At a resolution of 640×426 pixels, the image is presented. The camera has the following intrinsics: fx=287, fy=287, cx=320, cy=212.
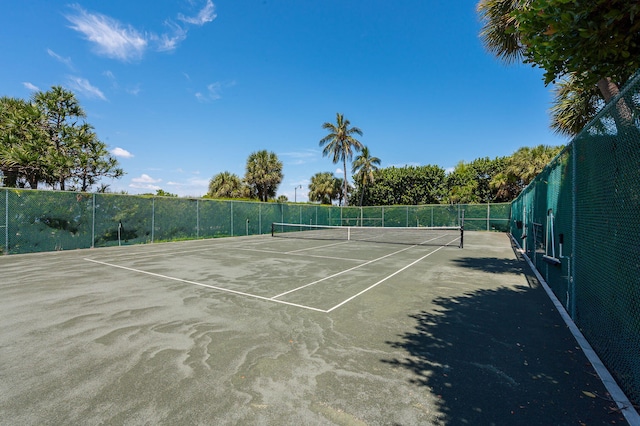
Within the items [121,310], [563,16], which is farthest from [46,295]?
[563,16]

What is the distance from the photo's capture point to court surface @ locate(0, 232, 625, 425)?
2479mm

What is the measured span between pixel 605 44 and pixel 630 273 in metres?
2.49

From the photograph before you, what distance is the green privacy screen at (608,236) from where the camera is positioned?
2.65 m

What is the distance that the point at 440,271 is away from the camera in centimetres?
873

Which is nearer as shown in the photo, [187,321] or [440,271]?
[187,321]

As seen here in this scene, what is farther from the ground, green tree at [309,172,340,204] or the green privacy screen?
green tree at [309,172,340,204]

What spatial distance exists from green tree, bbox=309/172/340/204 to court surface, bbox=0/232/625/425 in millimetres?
40736

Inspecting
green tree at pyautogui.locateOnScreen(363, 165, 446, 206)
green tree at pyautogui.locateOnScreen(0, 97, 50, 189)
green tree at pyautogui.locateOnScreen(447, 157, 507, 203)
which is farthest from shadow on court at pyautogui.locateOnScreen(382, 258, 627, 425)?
green tree at pyautogui.locateOnScreen(363, 165, 446, 206)

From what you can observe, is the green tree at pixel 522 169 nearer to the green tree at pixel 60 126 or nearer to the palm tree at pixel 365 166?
the palm tree at pixel 365 166

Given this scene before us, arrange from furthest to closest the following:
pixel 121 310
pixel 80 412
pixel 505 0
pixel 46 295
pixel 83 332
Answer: pixel 505 0
pixel 46 295
pixel 121 310
pixel 83 332
pixel 80 412

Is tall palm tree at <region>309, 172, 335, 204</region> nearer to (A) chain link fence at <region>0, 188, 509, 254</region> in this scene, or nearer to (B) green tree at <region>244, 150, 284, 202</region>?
(B) green tree at <region>244, 150, 284, 202</region>

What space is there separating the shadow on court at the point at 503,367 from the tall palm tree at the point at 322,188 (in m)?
42.4

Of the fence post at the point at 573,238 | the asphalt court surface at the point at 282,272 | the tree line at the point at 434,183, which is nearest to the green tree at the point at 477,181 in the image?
the tree line at the point at 434,183

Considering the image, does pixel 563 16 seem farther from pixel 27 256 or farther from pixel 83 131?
pixel 83 131
